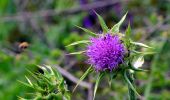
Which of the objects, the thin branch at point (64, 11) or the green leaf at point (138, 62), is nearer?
the green leaf at point (138, 62)

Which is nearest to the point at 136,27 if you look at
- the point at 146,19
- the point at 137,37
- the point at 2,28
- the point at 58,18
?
the point at 146,19

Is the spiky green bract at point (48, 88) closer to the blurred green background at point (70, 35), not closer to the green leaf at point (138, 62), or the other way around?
the green leaf at point (138, 62)

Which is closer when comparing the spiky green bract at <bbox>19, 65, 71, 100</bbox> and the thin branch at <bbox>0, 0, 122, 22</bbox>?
the spiky green bract at <bbox>19, 65, 71, 100</bbox>

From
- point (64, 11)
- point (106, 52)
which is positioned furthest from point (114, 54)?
point (64, 11)

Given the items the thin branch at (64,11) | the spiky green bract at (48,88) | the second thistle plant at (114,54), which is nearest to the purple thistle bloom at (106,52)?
the second thistle plant at (114,54)

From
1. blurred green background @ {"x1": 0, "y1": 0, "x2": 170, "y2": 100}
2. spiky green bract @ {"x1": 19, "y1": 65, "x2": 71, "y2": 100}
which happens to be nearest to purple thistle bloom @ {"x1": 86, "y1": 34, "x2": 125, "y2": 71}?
spiky green bract @ {"x1": 19, "y1": 65, "x2": 71, "y2": 100}

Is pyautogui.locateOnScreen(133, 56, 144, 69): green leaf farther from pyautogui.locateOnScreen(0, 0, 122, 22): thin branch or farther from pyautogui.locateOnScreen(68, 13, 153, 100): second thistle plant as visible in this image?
pyautogui.locateOnScreen(0, 0, 122, 22): thin branch

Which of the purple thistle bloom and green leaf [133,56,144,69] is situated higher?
the purple thistle bloom

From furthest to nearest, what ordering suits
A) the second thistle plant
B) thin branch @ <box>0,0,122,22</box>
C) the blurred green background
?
thin branch @ <box>0,0,122,22</box>, the blurred green background, the second thistle plant

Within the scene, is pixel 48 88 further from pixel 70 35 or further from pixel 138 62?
pixel 70 35
